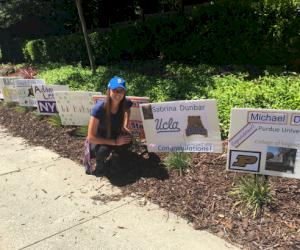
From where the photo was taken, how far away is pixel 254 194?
3.88 m

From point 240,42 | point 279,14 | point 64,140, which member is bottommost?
point 64,140

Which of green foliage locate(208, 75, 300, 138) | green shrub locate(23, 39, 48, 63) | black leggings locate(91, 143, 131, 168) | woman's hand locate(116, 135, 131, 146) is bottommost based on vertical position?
green shrub locate(23, 39, 48, 63)

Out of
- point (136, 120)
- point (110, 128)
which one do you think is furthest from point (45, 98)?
point (110, 128)

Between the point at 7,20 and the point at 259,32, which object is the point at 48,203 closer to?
the point at 259,32

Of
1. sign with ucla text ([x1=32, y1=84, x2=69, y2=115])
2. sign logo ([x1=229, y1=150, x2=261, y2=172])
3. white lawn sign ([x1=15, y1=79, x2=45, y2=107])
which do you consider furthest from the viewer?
white lawn sign ([x1=15, y1=79, x2=45, y2=107])

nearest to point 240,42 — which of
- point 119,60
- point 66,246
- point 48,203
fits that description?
point 119,60

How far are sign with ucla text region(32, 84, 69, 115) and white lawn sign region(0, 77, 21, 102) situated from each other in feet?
6.06

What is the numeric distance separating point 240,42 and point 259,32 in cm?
58

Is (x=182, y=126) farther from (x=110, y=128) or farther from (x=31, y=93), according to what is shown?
(x=31, y=93)

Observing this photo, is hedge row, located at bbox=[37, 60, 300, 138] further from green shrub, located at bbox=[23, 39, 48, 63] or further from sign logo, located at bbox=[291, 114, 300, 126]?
green shrub, located at bbox=[23, 39, 48, 63]

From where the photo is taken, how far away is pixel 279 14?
27.7 feet

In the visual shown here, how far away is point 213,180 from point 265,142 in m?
0.78

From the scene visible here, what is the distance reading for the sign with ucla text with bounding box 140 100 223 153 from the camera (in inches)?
189

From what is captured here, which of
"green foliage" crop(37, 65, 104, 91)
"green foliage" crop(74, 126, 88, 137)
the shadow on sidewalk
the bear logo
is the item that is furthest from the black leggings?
"green foliage" crop(37, 65, 104, 91)
